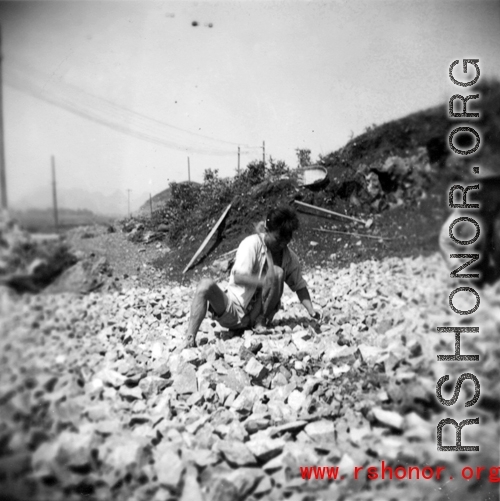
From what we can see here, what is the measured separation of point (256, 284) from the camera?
2.52m

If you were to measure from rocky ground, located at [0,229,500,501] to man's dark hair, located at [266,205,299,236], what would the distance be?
82 cm

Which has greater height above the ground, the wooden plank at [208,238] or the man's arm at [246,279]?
the wooden plank at [208,238]

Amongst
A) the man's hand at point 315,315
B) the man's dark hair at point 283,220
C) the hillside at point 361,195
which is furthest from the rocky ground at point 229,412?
the man's dark hair at point 283,220

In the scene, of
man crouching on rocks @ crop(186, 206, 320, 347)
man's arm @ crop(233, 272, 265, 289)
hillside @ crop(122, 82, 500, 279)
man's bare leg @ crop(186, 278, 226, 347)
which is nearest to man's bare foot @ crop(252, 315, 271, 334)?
man crouching on rocks @ crop(186, 206, 320, 347)

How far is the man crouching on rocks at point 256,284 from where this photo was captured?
2.33 meters

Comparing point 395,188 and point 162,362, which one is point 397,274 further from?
point 162,362

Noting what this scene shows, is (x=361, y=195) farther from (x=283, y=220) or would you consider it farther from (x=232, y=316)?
(x=232, y=316)

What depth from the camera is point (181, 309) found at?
3.03 metres

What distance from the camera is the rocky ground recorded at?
1.17m

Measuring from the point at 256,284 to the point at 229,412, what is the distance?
1086mm

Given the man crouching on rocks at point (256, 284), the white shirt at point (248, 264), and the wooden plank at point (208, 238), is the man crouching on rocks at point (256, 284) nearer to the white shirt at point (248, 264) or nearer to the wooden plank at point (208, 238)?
the white shirt at point (248, 264)

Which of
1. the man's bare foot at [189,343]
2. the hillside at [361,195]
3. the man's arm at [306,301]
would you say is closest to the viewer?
the hillside at [361,195]

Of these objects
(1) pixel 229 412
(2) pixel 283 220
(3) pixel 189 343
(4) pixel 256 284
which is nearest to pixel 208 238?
(4) pixel 256 284

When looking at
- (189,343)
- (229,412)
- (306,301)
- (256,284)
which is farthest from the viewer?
(306,301)
